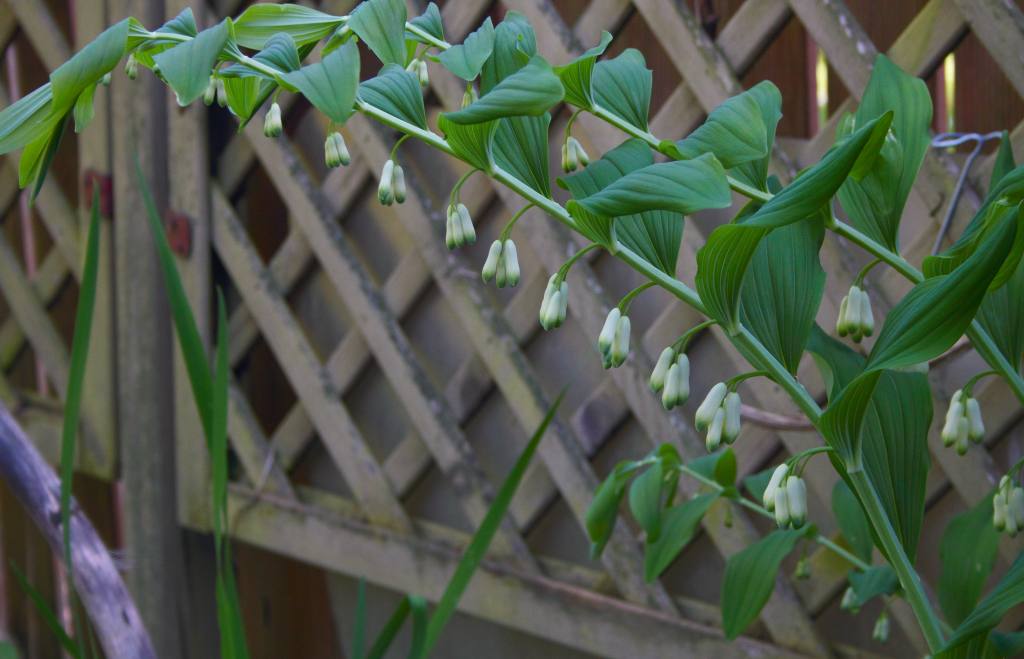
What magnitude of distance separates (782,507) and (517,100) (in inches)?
8.9

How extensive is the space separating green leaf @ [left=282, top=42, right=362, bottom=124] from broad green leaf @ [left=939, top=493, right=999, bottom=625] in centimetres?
55

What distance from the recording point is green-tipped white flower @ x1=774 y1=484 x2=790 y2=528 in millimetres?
527

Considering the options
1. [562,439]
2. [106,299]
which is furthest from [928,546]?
[106,299]

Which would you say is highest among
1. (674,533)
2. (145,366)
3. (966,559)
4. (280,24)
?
(280,24)

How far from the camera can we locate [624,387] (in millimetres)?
1329

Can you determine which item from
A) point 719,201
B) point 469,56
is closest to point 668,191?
point 719,201

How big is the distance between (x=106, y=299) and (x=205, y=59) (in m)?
1.53

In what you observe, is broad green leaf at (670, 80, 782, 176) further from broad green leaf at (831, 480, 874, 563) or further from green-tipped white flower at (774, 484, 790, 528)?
broad green leaf at (831, 480, 874, 563)

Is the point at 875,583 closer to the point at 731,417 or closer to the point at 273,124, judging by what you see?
the point at 731,417

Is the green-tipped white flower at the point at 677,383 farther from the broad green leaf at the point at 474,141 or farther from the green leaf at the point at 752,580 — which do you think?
the green leaf at the point at 752,580

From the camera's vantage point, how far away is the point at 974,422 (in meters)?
0.62

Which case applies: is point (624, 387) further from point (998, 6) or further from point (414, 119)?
point (414, 119)

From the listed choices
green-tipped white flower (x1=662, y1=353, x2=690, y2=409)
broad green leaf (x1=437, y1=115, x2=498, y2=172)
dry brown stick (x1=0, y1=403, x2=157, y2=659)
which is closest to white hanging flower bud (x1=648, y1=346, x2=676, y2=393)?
green-tipped white flower (x1=662, y1=353, x2=690, y2=409)

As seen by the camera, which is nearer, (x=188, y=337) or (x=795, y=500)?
(x=795, y=500)
